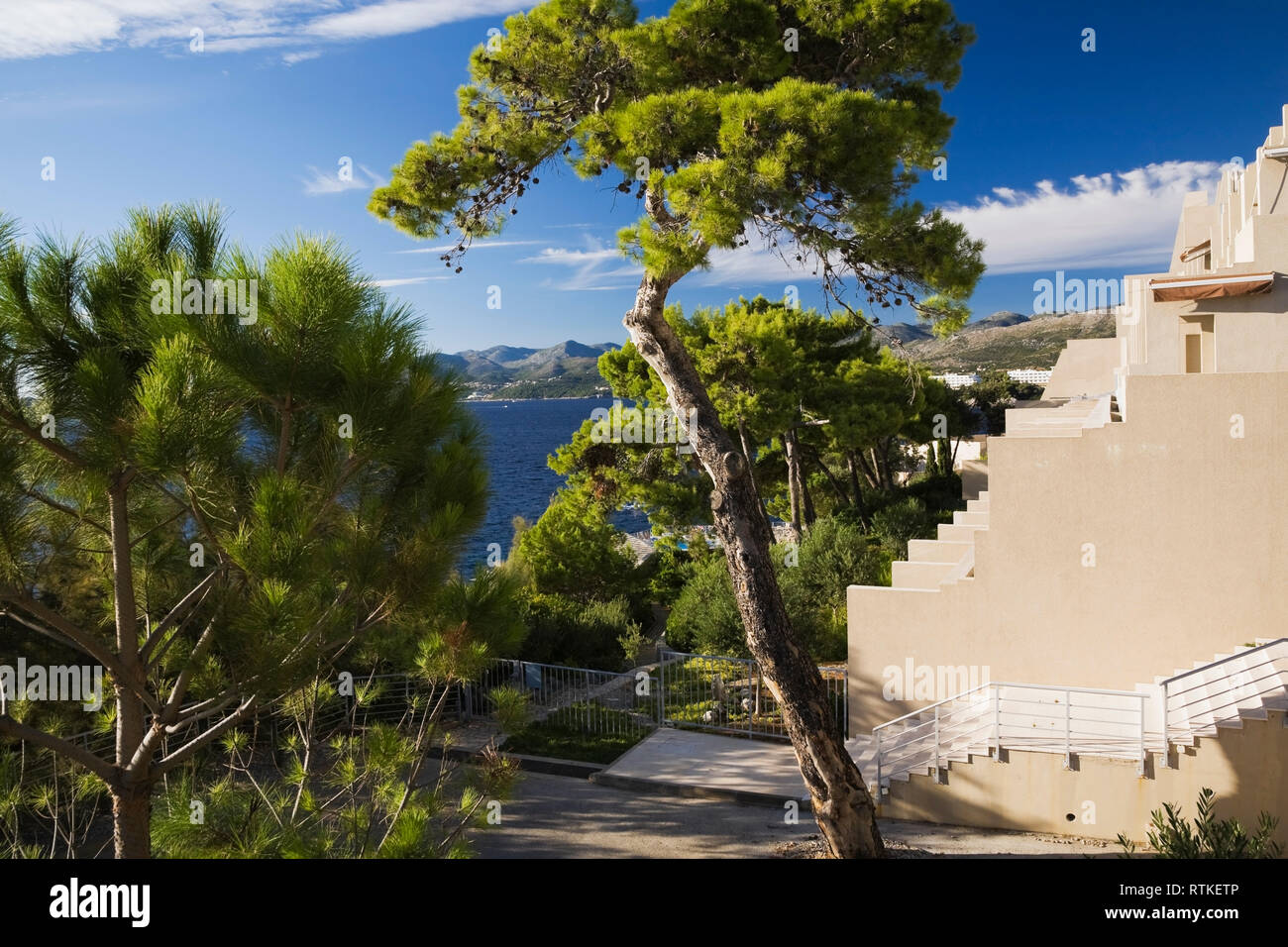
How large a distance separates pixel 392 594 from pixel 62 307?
7.86ft

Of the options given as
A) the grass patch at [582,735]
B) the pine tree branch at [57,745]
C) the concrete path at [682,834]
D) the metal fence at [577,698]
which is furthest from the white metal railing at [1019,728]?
the pine tree branch at [57,745]

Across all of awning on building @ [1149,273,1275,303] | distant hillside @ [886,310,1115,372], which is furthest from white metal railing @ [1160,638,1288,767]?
distant hillside @ [886,310,1115,372]

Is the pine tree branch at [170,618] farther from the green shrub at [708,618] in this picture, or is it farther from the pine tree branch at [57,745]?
the green shrub at [708,618]

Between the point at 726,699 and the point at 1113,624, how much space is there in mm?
5474

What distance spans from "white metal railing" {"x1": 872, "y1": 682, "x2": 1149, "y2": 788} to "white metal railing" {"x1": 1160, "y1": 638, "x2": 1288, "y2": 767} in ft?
1.00

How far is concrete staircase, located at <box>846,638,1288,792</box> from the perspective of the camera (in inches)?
335

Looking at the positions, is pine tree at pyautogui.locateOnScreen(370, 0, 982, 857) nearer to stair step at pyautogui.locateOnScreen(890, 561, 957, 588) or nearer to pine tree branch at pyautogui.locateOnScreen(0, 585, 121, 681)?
stair step at pyautogui.locateOnScreen(890, 561, 957, 588)

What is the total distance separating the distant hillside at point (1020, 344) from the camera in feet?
180

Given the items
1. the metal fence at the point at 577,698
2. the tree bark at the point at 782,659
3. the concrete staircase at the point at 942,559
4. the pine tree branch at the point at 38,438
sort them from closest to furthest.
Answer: the pine tree branch at the point at 38,438, the tree bark at the point at 782,659, the concrete staircase at the point at 942,559, the metal fence at the point at 577,698

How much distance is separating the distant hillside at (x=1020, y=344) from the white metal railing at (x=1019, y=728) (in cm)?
3945

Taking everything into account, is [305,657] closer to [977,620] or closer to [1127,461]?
[977,620]

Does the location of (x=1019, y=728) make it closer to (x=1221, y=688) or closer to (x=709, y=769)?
(x=1221, y=688)

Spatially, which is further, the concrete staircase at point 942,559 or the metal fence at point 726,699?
the metal fence at point 726,699

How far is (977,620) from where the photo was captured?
10.6 meters
